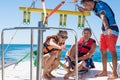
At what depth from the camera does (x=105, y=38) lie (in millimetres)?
5090

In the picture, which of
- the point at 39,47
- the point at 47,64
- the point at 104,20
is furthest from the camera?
the point at 47,64

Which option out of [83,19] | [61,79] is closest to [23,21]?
[83,19]

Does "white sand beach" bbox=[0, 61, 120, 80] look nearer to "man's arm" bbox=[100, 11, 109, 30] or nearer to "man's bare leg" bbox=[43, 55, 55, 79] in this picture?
"man's bare leg" bbox=[43, 55, 55, 79]

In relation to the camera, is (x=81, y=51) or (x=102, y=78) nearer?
(x=102, y=78)

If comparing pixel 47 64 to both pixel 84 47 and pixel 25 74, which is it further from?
pixel 84 47

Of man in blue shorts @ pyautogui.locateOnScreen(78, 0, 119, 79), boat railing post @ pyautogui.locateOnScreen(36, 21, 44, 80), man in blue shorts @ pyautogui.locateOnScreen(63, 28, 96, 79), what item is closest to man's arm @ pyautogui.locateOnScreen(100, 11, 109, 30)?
man in blue shorts @ pyautogui.locateOnScreen(78, 0, 119, 79)

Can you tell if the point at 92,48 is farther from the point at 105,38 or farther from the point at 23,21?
the point at 23,21

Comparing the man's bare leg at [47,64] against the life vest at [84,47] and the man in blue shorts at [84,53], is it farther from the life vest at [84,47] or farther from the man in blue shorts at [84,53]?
the life vest at [84,47]


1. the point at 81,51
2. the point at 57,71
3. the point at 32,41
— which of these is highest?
the point at 32,41

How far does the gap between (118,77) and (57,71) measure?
3.96 ft

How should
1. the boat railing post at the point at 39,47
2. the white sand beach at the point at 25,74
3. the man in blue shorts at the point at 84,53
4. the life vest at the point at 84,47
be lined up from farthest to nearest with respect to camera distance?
the life vest at the point at 84,47, the man in blue shorts at the point at 84,53, the white sand beach at the point at 25,74, the boat railing post at the point at 39,47

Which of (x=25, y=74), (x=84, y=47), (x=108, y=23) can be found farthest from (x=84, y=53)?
(x=25, y=74)

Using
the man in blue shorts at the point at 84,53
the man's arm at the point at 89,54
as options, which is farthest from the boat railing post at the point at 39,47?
the man's arm at the point at 89,54

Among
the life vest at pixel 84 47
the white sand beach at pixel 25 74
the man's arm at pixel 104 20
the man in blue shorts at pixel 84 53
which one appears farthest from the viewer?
the life vest at pixel 84 47
